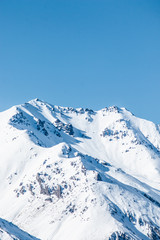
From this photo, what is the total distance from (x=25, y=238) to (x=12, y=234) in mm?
10646

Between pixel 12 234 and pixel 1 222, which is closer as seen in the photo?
pixel 12 234

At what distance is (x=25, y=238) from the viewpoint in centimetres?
17900

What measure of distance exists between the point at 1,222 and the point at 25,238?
41.7 ft

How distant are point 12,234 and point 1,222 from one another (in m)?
13.2

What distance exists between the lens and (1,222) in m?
181
